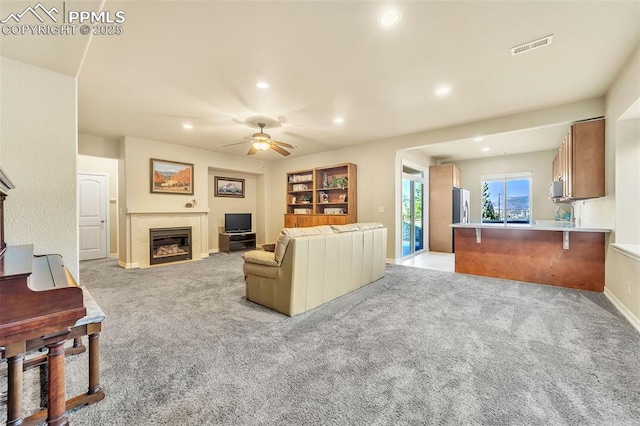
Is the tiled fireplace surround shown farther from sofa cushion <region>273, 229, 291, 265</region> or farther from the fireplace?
sofa cushion <region>273, 229, 291, 265</region>

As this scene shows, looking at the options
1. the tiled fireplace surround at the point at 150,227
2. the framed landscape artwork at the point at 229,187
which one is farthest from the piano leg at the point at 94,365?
the framed landscape artwork at the point at 229,187

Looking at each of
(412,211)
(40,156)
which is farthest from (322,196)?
(40,156)

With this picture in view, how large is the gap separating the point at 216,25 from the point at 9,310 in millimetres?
2238

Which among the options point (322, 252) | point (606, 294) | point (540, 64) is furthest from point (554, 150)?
point (322, 252)

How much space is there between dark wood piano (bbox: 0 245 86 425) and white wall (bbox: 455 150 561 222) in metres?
8.78

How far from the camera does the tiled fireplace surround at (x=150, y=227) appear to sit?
5168mm

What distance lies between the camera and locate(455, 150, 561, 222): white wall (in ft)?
22.0

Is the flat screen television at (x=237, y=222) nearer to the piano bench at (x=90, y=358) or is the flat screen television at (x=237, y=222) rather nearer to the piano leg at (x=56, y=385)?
the piano bench at (x=90, y=358)

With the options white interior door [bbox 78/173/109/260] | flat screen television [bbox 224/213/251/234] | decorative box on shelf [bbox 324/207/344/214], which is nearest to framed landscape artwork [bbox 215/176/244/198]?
flat screen television [bbox 224/213/251/234]

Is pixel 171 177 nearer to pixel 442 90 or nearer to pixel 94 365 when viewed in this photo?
pixel 94 365

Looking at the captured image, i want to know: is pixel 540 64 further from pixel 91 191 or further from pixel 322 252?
pixel 91 191

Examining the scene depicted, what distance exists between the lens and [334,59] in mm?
2600

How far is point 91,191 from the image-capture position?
6.03 meters

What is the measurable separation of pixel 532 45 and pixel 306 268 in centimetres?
303
